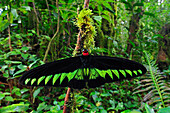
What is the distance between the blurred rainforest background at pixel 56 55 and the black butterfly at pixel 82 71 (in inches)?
4.7

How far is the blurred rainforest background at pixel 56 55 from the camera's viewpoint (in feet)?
2.30

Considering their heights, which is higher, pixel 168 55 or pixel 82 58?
pixel 82 58

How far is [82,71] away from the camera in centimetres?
35

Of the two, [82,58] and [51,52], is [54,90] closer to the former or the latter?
[51,52]

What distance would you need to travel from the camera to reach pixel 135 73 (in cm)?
37

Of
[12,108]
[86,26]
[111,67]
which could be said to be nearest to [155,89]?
[111,67]

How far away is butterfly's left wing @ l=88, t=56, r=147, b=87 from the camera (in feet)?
1.16

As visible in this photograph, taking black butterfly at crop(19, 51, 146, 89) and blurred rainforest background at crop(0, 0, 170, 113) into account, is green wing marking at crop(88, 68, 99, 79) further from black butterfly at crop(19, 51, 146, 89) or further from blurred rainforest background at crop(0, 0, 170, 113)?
blurred rainforest background at crop(0, 0, 170, 113)

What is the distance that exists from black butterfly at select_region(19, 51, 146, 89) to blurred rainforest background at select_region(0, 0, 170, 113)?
0.12 meters

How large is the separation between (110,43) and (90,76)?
4.14ft

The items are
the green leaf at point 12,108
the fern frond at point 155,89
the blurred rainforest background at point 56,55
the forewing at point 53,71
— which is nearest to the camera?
the forewing at point 53,71

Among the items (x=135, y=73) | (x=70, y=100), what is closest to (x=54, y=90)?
(x=70, y=100)

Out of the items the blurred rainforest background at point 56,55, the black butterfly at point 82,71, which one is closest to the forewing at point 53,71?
the black butterfly at point 82,71

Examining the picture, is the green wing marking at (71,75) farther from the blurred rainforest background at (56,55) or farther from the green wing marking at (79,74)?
the blurred rainforest background at (56,55)
